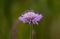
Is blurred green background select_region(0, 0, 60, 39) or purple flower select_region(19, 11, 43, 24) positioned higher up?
blurred green background select_region(0, 0, 60, 39)

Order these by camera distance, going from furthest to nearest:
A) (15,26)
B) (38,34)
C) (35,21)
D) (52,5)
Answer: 1. (52,5)
2. (38,34)
3. (15,26)
4. (35,21)

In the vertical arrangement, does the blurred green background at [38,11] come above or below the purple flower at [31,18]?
above

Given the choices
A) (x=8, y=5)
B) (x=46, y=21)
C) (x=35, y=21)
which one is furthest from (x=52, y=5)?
(x=35, y=21)

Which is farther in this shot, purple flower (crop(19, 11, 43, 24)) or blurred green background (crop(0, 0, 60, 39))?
blurred green background (crop(0, 0, 60, 39))

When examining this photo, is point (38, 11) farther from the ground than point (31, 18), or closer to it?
farther from the ground

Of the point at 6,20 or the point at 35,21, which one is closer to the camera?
Result: the point at 35,21

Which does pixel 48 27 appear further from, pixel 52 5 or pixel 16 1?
pixel 16 1

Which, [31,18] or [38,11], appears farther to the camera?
[38,11]

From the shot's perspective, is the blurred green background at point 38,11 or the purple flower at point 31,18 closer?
the purple flower at point 31,18
